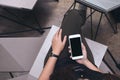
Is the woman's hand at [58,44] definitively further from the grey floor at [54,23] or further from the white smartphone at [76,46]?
the grey floor at [54,23]

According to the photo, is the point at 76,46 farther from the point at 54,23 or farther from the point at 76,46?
the point at 54,23

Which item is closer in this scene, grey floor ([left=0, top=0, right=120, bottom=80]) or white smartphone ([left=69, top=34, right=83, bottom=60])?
white smartphone ([left=69, top=34, right=83, bottom=60])

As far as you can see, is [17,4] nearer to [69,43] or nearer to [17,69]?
[17,69]

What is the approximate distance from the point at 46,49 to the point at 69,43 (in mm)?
393

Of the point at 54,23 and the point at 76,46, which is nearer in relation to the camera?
the point at 76,46

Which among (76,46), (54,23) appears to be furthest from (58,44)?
(54,23)

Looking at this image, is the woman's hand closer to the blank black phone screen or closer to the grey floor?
the blank black phone screen

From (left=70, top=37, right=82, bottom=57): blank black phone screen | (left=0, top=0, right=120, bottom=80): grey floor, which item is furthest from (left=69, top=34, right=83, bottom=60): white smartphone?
(left=0, top=0, right=120, bottom=80): grey floor

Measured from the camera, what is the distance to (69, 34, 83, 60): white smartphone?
5.91 feet

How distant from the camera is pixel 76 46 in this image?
1.82 m

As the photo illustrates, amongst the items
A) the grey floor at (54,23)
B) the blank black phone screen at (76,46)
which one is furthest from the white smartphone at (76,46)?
the grey floor at (54,23)

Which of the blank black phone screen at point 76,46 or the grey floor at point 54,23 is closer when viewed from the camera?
the blank black phone screen at point 76,46

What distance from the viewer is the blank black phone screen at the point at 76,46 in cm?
181

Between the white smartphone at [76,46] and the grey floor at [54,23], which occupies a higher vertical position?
the white smartphone at [76,46]
